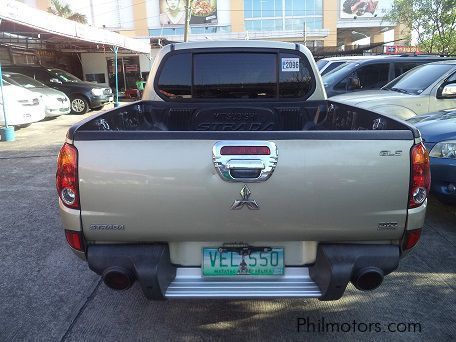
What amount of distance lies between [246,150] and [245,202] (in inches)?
11.0

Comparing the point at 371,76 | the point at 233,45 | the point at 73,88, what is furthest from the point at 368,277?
the point at 73,88

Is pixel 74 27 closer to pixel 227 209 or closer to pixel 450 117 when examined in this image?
pixel 450 117

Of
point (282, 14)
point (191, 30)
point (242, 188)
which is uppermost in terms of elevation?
point (282, 14)

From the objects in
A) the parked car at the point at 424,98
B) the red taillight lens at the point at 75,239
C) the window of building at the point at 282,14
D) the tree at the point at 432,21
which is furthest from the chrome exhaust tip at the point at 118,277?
the window of building at the point at 282,14

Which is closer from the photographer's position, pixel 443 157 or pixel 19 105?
pixel 443 157

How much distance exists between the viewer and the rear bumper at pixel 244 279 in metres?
2.41

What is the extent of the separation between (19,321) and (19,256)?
118 centimetres

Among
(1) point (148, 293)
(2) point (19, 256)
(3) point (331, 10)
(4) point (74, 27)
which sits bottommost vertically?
(2) point (19, 256)

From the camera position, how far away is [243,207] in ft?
7.65

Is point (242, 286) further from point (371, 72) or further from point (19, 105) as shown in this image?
point (19, 105)

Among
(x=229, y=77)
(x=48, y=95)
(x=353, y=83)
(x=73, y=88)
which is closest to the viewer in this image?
(x=229, y=77)

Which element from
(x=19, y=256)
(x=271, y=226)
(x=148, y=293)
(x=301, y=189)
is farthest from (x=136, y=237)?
(x=19, y=256)

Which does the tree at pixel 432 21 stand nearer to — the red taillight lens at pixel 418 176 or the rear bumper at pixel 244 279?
the red taillight lens at pixel 418 176

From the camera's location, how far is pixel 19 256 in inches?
161
